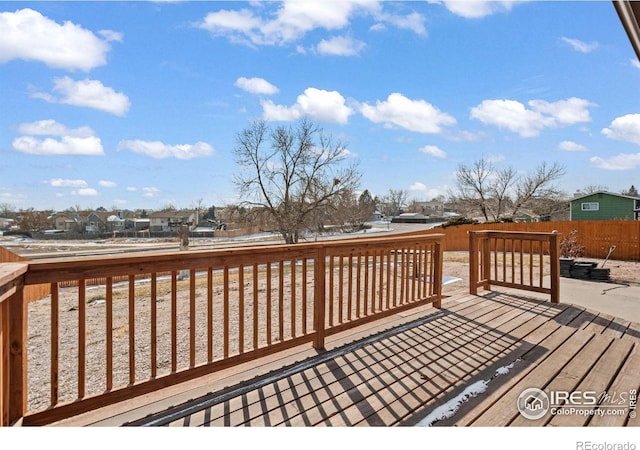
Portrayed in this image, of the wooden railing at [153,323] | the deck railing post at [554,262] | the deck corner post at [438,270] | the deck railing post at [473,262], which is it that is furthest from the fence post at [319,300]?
the deck railing post at [554,262]

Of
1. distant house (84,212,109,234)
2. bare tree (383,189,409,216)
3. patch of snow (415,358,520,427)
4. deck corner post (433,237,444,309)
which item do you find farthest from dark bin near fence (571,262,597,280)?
bare tree (383,189,409,216)

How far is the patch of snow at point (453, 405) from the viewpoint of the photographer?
1.68 meters

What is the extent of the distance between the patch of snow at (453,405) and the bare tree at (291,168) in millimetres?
15009

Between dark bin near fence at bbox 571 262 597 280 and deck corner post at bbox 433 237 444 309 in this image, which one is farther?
dark bin near fence at bbox 571 262 597 280

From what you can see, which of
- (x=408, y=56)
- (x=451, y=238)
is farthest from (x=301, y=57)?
(x=451, y=238)

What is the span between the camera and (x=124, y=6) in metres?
3.88

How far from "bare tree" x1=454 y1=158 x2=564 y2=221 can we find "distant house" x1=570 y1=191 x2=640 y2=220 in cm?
166

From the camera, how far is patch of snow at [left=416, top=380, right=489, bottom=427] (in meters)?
1.68

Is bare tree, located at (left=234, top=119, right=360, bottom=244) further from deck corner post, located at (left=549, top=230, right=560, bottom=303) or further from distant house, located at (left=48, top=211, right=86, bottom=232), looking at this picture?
deck corner post, located at (left=549, top=230, right=560, bottom=303)

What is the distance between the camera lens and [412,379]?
2080mm

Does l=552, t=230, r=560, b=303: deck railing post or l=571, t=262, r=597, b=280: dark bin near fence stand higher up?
l=552, t=230, r=560, b=303: deck railing post

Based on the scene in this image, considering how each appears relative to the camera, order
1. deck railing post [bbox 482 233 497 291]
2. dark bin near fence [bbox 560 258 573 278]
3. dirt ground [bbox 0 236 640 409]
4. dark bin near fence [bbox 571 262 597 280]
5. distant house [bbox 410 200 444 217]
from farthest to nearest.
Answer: distant house [bbox 410 200 444 217] → dark bin near fence [bbox 560 258 573 278] → dark bin near fence [bbox 571 262 597 280] → deck railing post [bbox 482 233 497 291] → dirt ground [bbox 0 236 640 409]
